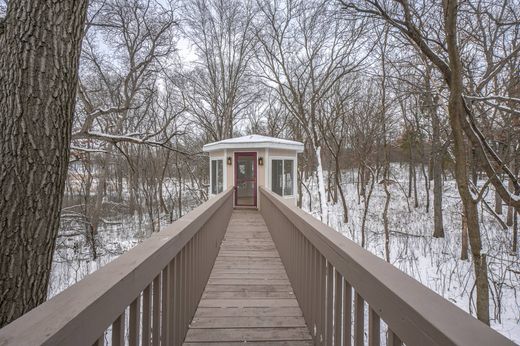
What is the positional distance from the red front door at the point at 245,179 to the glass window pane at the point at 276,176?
27.1 inches

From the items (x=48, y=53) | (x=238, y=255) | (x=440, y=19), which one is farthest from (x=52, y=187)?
(x=440, y=19)

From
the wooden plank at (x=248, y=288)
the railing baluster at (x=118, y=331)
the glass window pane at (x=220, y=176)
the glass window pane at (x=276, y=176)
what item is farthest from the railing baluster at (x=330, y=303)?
the glass window pane at (x=220, y=176)

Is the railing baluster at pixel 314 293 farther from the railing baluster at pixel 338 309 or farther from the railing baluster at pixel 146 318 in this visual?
the railing baluster at pixel 146 318

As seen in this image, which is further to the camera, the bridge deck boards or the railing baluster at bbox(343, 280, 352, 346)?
the bridge deck boards

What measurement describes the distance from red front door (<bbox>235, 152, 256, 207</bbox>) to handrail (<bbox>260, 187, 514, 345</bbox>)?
7512 millimetres

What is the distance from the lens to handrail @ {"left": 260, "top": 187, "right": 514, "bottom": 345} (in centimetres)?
77

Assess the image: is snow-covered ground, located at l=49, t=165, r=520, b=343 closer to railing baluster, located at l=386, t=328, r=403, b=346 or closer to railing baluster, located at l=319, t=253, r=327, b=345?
railing baluster, located at l=319, t=253, r=327, b=345

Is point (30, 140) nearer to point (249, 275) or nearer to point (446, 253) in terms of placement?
point (249, 275)

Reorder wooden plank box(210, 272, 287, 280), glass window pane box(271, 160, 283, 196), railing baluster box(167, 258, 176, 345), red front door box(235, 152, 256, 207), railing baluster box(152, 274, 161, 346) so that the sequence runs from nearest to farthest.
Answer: railing baluster box(152, 274, 161, 346) → railing baluster box(167, 258, 176, 345) → wooden plank box(210, 272, 287, 280) → red front door box(235, 152, 256, 207) → glass window pane box(271, 160, 283, 196)

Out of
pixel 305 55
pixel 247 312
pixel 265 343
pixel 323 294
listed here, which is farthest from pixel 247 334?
pixel 305 55

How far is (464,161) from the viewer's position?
3.63m

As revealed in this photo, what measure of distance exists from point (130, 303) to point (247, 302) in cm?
197

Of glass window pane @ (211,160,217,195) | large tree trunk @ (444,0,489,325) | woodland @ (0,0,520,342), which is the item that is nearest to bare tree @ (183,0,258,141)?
woodland @ (0,0,520,342)

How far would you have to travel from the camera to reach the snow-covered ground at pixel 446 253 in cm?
541
